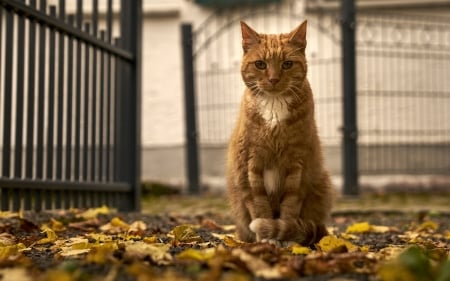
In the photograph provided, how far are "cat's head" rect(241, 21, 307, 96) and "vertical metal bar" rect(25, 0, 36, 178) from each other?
202cm

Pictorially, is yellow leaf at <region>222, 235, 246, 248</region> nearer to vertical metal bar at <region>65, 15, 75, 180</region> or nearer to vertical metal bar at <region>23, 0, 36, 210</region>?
vertical metal bar at <region>23, 0, 36, 210</region>

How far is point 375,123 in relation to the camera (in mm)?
10398

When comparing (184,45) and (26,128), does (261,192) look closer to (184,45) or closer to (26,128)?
(26,128)

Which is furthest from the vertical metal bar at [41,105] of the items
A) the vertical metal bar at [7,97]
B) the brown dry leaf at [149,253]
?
the brown dry leaf at [149,253]

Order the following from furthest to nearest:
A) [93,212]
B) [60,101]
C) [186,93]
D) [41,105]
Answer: [186,93] < [93,212] < [60,101] < [41,105]

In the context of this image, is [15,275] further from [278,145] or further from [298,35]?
[298,35]

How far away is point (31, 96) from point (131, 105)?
1860 millimetres

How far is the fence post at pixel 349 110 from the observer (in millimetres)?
8914

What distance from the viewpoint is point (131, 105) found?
6645mm

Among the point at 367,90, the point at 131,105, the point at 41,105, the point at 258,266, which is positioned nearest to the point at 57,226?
the point at 41,105

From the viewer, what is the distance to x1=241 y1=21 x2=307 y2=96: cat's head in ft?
10.7

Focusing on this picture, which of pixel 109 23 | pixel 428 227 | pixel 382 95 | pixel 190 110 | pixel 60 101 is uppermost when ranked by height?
pixel 109 23

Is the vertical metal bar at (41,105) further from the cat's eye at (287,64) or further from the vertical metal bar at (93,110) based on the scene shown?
the cat's eye at (287,64)

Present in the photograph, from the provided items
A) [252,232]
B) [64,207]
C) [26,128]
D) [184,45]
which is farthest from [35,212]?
[184,45]
